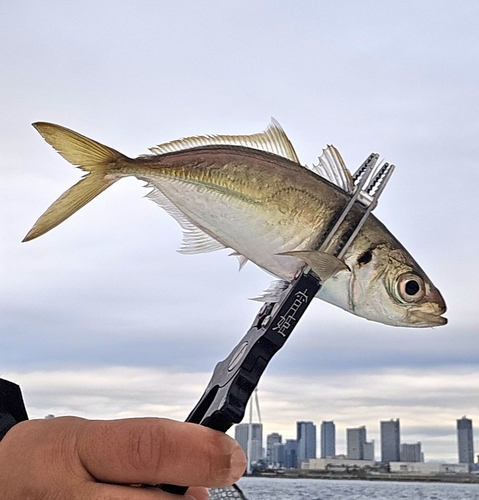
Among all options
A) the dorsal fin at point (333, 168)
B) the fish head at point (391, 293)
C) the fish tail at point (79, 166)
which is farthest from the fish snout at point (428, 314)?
the fish tail at point (79, 166)

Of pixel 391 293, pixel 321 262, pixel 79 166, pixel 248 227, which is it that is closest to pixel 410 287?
pixel 391 293

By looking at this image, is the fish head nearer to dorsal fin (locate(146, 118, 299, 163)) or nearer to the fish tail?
dorsal fin (locate(146, 118, 299, 163))

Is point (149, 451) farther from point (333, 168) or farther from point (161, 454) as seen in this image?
point (333, 168)

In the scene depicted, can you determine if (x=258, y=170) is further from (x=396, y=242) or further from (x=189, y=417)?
(x=189, y=417)

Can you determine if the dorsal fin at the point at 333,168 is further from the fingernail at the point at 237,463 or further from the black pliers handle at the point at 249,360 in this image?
the fingernail at the point at 237,463

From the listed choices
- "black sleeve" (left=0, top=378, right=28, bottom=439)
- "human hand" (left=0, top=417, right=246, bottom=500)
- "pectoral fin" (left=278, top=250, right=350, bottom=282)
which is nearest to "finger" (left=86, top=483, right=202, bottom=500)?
"human hand" (left=0, top=417, right=246, bottom=500)

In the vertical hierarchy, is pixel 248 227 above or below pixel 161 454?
above

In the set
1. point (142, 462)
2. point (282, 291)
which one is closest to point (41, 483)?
point (142, 462)

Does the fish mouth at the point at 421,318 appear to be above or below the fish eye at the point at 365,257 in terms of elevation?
below
